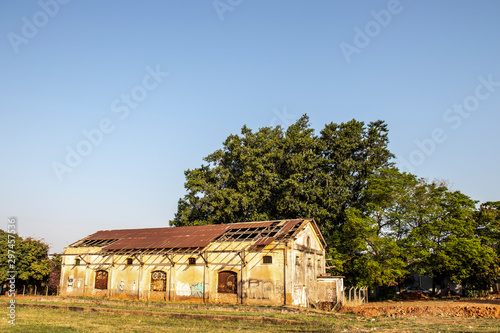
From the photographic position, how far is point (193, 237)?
1267 inches

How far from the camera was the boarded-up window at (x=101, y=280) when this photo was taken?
1319 inches

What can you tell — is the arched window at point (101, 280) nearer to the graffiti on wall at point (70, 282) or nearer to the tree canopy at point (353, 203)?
the graffiti on wall at point (70, 282)

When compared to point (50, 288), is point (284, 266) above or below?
above

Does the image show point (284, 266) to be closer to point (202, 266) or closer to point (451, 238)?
point (202, 266)

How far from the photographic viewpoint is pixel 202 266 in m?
29.6

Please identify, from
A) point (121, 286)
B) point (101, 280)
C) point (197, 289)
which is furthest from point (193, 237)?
point (101, 280)

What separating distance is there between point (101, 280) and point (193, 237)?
8793mm

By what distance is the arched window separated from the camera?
110 feet

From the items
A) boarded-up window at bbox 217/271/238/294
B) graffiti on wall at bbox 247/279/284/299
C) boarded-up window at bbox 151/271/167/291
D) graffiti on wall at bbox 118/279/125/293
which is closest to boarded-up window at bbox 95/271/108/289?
graffiti on wall at bbox 118/279/125/293

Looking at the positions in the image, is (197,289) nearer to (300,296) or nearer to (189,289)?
(189,289)

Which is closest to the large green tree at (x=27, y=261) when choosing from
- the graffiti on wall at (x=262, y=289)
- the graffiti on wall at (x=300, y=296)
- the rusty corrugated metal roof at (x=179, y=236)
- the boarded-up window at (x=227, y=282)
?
the rusty corrugated metal roof at (x=179, y=236)

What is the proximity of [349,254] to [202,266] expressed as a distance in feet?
47.2

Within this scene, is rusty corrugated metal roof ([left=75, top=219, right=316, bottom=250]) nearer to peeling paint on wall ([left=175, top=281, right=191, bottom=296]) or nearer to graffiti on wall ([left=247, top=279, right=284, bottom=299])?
graffiti on wall ([left=247, top=279, right=284, bottom=299])

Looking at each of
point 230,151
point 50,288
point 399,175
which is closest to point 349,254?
point 399,175
